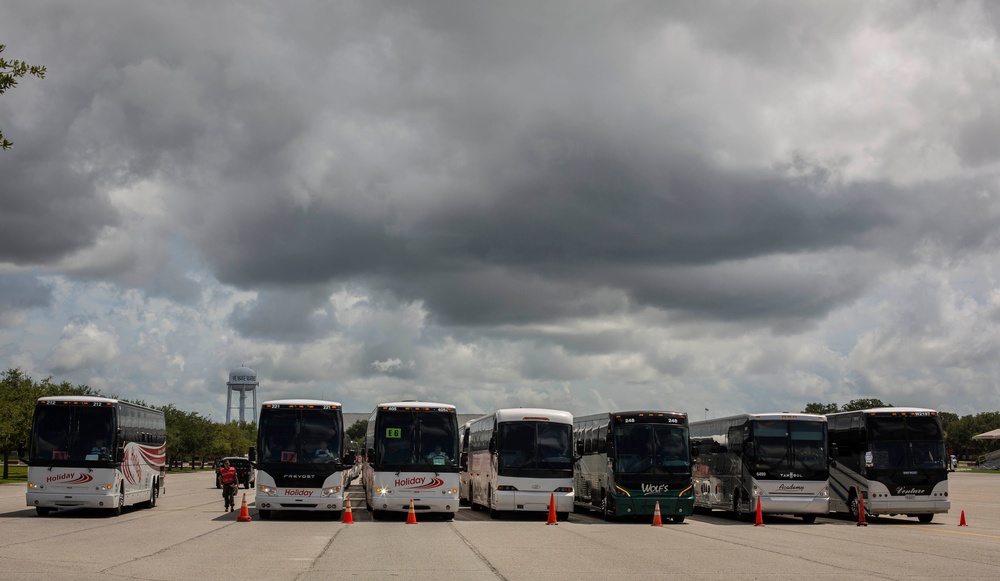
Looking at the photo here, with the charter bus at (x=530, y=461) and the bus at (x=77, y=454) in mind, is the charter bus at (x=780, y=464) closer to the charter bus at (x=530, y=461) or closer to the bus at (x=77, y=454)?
the charter bus at (x=530, y=461)

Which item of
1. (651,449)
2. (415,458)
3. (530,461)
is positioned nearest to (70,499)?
(415,458)

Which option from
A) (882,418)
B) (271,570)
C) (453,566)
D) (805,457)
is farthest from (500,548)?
(882,418)

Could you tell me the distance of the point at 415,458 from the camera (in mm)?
30938

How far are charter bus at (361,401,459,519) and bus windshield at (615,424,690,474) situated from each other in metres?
5.17

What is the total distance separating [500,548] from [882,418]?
1685 centimetres

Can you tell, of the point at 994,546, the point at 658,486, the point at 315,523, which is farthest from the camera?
the point at 658,486

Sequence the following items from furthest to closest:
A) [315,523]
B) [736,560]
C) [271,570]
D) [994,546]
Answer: [315,523] → [994,546] → [736,560] → [271,570]

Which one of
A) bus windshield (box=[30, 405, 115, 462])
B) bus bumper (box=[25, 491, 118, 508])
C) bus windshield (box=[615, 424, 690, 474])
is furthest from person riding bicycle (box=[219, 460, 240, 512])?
bus windshield (box=[615, 424, 690, 474])

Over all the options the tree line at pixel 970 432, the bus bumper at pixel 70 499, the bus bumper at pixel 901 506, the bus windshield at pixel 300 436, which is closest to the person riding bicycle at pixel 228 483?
the bus bumper at pixel 70 499

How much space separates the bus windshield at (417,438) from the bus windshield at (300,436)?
156cm

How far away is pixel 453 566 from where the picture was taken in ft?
Result: 57.4

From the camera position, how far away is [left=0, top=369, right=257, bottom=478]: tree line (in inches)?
2611

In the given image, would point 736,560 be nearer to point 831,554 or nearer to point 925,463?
point 831,554

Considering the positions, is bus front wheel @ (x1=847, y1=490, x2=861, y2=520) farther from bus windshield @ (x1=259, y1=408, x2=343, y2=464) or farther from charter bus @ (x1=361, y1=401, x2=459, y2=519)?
bus windshield @ (x1=259, y1=408, x2=343, y2=464)
